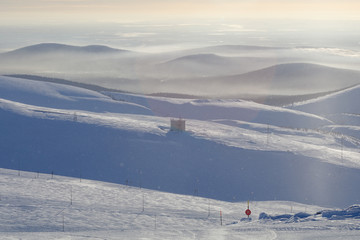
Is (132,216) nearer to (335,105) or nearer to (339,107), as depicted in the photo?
(339,107)

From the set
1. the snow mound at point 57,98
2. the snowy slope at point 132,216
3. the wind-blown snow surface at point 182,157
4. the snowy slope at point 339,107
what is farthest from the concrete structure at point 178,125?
the snowy slope at point 339,107

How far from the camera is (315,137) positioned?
34250 millimetres

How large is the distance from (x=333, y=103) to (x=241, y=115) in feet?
57.7

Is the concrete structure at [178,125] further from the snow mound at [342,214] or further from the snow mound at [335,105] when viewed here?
the snow mound at [335,105]

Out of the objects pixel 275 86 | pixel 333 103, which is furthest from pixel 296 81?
pixel 333 103

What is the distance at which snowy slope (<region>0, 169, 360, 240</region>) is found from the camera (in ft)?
39.3

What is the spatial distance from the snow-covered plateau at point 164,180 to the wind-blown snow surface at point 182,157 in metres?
0.05

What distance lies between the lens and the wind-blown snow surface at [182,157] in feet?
74.0

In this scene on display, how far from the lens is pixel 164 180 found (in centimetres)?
2302

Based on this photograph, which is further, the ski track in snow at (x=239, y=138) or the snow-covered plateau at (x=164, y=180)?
the ski track in snow at (x=239, y=138)

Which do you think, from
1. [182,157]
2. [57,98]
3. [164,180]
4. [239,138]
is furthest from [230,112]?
[164,180]

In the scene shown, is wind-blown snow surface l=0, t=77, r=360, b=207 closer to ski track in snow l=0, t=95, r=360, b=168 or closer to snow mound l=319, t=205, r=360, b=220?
ski track in snow l=0, t=95, r=360, b=168

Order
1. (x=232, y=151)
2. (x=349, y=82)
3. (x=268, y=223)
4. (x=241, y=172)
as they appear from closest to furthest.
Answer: (x=268, y=223) → (x=241, y=172) → (x=232, y=151) → (x=349, y=82)

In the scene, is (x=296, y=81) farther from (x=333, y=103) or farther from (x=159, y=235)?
(x=159, y=235)
